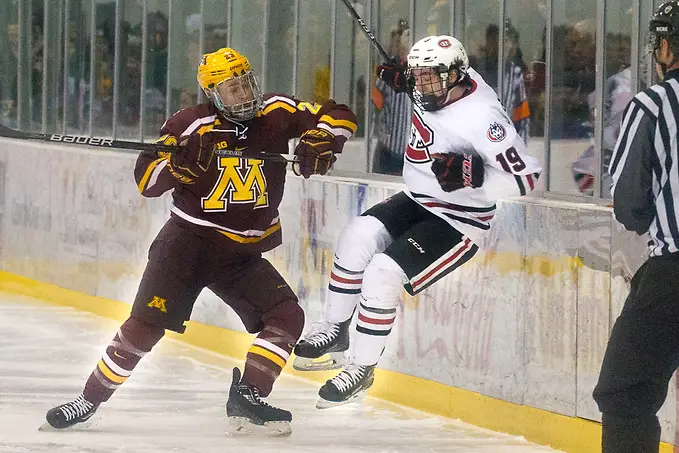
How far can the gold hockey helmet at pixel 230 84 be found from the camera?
191 inches

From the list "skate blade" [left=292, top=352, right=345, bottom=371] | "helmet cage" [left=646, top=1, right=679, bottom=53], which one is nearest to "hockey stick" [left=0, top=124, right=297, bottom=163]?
"skate blade" [left=292, top=352, right=345, bottom=371]

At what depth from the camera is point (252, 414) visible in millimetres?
5000

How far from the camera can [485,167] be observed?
484 centimetres

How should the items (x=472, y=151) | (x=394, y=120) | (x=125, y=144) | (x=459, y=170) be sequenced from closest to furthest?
Result: (x=125, y=144), (x=459, y=170), (x=472, y=151), (x=394, y=120)

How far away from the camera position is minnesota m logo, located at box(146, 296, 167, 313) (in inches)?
195

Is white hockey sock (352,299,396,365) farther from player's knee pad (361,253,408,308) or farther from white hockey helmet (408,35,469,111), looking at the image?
white hockey helmet (408,35,469,111)

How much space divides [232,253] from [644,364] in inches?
80.3

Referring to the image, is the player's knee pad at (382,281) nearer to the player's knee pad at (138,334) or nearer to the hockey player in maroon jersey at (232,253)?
the hockey player in maroon jersey at (232,253)

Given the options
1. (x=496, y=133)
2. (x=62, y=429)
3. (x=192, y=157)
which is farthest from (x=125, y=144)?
(x=496, y=133)

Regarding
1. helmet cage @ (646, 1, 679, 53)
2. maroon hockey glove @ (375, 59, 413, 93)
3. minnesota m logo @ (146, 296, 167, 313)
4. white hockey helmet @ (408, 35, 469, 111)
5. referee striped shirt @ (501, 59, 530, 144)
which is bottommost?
minnesota m logo @ (146, 296, 167, 313)

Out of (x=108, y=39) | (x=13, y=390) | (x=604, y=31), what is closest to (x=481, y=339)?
(x=604, y=31)

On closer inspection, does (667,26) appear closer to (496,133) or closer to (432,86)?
(496,133)

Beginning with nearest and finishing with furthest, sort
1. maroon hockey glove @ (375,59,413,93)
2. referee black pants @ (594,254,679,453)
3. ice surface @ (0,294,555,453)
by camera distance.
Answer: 1. referee black pants @ (594,254,679,453)
2. ice surface @ (0,294,555,453)
3. maroon hockey glove @ (375,59,413,93)

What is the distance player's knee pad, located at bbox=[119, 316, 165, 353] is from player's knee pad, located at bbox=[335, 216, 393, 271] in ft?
2.18
